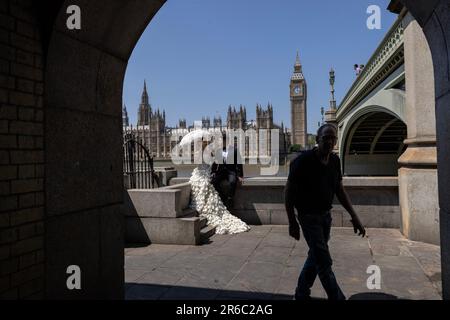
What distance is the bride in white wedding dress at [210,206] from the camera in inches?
310

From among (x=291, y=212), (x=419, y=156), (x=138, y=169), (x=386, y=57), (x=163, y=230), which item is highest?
(x=386, y=57)

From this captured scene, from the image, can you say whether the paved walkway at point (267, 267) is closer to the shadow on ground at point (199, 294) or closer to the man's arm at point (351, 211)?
the shadow on ground at point (199, 294)

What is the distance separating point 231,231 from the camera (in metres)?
7.75

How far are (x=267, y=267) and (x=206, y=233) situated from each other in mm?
2144

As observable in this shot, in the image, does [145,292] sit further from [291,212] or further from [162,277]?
[291,212]

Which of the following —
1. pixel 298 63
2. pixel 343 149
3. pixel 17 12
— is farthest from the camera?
→ pixel 298 63

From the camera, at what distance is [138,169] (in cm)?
958

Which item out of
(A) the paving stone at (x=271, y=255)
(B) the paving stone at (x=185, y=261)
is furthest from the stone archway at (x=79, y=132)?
(A) the paving stone at (x=271, y=255)

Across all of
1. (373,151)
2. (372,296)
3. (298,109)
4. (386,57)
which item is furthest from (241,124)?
(372,296)

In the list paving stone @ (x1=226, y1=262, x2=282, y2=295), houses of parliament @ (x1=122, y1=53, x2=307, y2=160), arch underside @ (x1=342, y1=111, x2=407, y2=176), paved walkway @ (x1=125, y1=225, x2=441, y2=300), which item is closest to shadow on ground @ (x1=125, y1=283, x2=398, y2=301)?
paved walkway @ (x1=125, y1=225, x2=441, y2=300)

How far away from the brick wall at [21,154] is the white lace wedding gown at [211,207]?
485 centimetres
